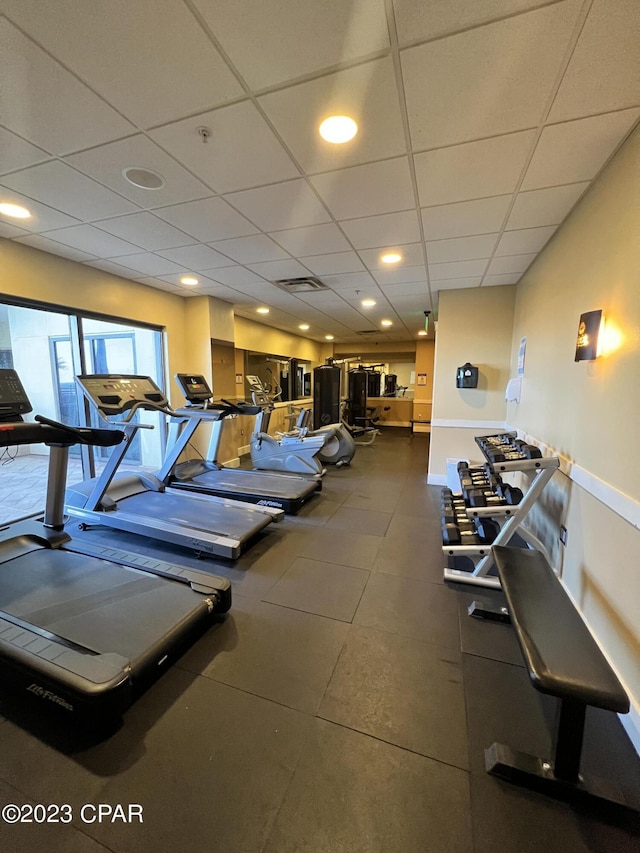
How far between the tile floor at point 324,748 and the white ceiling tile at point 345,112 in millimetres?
2693

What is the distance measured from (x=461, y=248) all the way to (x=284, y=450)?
338cm

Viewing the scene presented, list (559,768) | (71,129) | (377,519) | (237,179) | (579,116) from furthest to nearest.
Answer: (377,519) < (237,179) < (71,129) < (579,116) < (559,768)

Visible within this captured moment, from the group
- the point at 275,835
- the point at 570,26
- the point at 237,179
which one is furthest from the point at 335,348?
the point at 275,835

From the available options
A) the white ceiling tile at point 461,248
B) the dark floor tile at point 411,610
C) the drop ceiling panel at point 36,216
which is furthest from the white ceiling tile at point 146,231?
the dark floor tile at point 411,610

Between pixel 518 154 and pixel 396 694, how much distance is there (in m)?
2.87

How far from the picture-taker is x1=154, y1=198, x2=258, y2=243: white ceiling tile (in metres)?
2.44

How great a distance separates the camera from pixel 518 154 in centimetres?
184

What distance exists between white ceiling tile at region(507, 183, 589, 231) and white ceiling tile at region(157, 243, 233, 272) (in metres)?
2.65

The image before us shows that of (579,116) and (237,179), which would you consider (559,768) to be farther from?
(237,179)

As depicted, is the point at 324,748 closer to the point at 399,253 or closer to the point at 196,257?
the point at 399,253

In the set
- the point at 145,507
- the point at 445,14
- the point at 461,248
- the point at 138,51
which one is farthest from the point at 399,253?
the point at 145,507

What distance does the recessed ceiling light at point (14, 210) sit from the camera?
2.44 metres

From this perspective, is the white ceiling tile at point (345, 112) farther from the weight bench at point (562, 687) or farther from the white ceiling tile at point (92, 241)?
the weight bench at point (562, 687)

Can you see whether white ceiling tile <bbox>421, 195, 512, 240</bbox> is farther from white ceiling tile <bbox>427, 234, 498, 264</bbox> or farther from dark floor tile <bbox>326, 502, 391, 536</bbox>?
dark floor tile <bbox>326, 502, 391, 536</bbox>
